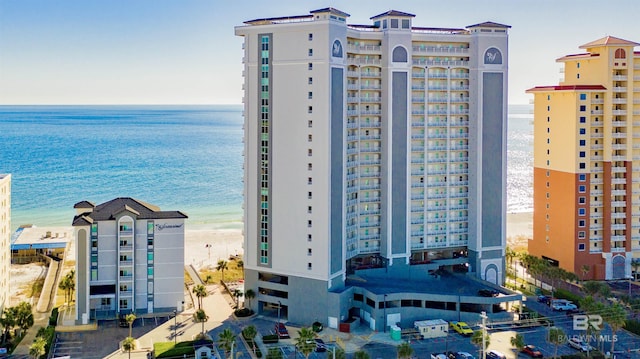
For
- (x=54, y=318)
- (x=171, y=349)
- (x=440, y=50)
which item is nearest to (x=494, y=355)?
(x=171, y=349)

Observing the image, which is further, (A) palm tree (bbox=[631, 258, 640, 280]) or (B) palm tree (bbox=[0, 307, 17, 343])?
(A) palm tree (bbox=[631, 258, 640, 280])

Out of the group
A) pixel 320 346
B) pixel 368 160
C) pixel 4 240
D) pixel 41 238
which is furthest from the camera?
pixel 41 238

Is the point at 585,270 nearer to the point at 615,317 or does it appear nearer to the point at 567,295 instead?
the point at 567,295

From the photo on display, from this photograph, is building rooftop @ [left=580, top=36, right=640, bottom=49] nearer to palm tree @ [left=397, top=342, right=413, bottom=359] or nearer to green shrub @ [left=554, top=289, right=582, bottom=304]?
green shrub @ [left=554, top=289, right=582, bottom=304]

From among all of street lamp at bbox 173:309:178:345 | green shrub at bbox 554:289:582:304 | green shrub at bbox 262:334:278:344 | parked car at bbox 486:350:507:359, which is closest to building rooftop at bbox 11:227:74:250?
street lamp at bbox 173:309:178:345

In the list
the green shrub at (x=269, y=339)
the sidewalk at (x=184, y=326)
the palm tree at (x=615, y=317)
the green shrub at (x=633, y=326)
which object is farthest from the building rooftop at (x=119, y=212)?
the green shrub at (x=633, y=326)

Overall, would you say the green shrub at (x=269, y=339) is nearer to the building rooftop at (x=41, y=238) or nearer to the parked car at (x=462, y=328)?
the parked car at (x=462, y=328)
